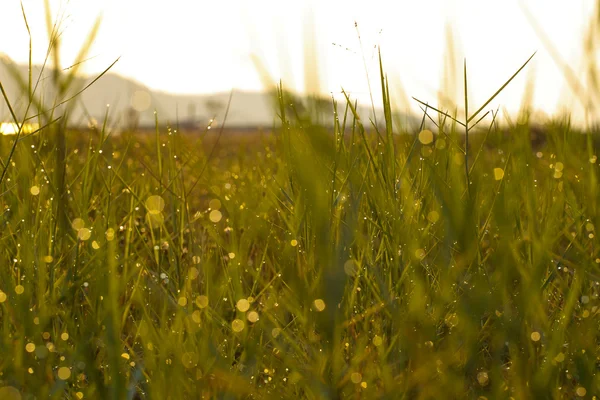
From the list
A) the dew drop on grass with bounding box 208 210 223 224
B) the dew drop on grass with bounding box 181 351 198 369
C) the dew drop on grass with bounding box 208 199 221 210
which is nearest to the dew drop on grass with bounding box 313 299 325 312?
the dew drop on grass with bounding box 181 351 198 369

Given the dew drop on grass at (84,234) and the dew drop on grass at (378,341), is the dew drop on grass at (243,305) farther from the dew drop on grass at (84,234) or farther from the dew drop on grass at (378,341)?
the dew drop on grass at (84,234)

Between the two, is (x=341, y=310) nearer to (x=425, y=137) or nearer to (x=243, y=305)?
(x=243, y=305)

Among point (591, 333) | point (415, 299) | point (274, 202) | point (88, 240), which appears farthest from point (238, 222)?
point (591, 333)

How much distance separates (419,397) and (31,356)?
676 millimetres

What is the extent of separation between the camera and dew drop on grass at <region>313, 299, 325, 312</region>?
97 cm

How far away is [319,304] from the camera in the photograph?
983 millimetres

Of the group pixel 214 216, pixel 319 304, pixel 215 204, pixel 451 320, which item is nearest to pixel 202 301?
pixel 319 304

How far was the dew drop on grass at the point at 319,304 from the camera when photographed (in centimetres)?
97

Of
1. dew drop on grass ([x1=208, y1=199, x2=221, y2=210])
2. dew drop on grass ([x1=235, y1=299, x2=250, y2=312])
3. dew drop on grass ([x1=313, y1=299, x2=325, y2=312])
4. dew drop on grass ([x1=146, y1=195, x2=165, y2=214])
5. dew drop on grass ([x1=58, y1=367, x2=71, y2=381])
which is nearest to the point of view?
dew drop on grass ([x1=313, y1=299, x2=325, y2=312])

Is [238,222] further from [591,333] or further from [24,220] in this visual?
[591,333]

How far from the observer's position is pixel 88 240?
1.50 m

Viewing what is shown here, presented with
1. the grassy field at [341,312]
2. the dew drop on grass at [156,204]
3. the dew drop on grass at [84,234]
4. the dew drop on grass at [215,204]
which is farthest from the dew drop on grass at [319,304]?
the dew drop on grass at [215,204]

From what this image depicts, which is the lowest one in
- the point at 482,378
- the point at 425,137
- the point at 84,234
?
the point at 482,378

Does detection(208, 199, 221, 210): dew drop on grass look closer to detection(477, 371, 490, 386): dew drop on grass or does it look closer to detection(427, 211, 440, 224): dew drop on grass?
detection(427, 211, 440, 224): dew drop on grass
